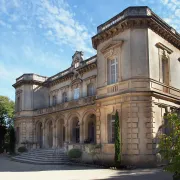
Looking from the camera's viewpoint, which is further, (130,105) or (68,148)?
(68,148)

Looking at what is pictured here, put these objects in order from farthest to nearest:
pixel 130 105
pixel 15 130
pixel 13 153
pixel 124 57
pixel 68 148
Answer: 1. pixel 15 130
2. pixel 13 153
3. pixel 68 148
4. pixel 124 57
5. pixel 130 105

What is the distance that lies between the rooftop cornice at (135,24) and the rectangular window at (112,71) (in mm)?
1951

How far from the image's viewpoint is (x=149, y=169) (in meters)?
15.6

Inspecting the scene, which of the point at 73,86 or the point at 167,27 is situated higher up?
the point at 167,27

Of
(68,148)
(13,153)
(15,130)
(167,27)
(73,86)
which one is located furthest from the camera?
(15,130)

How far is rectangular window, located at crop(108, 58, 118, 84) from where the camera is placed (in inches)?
750

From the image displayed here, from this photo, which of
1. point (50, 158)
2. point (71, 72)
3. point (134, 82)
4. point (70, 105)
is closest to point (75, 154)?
point (50, 158)

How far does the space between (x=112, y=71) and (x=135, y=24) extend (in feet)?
12.3

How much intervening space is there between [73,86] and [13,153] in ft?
37.0

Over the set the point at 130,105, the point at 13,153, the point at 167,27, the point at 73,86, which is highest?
the point at 167,27

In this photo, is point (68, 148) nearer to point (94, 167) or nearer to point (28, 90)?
point (94, 167)

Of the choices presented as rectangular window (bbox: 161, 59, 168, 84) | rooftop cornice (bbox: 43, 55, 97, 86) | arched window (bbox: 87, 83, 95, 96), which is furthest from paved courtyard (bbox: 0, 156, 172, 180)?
rooftop cornice (bbox: 43, 55, 97, 86)

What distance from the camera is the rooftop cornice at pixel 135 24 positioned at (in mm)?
17777

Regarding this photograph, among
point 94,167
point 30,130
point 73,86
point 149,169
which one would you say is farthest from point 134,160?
point 30,130
